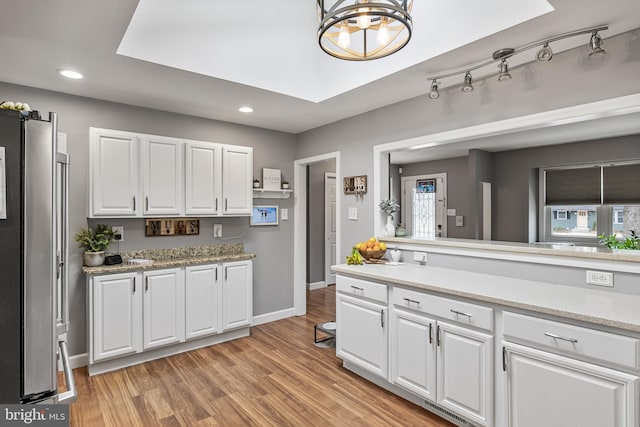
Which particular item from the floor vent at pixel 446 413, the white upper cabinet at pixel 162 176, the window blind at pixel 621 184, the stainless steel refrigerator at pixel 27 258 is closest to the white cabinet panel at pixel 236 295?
the white upper cabinet at pixel 162 176

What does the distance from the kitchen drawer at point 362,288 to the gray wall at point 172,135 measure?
1.64 meters

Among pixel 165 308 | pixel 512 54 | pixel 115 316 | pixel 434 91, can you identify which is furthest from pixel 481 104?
pixel 115 316

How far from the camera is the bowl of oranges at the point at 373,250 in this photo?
3197 millimetres

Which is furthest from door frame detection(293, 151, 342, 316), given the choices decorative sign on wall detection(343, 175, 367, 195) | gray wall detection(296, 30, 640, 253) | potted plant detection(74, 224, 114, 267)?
potted plant detection(74, 224, 114, 267)

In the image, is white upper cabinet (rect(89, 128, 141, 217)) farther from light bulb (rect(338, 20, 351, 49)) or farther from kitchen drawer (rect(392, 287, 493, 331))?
kitchen drawer (rect(392, 287, 493, 331))

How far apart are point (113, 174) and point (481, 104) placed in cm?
312

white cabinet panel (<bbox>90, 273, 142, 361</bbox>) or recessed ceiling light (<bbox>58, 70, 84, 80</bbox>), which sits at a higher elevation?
recessed ceiling light (<bbox>58, 70, 84, 80</bbox>)

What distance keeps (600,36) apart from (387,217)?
208cm

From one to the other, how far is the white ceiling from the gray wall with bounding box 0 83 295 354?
A: 13 cm

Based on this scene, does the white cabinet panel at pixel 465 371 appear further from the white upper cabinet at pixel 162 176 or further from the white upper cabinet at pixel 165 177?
the white upper cabinet at pixel 162 176

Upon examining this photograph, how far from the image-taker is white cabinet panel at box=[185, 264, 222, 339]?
3.39 meters

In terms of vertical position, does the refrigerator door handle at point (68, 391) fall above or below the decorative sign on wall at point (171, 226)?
below

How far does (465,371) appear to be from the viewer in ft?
6.89

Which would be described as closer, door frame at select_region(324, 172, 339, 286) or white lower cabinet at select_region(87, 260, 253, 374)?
white lower cabinet at select_region(87, 260, 253, 374)
